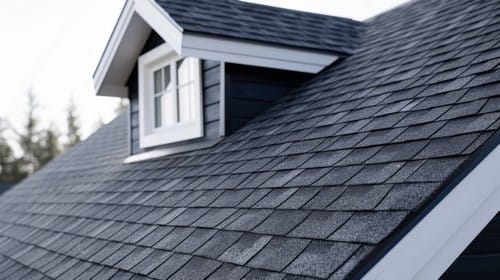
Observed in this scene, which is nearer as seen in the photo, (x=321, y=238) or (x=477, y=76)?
(x=321, y=238)

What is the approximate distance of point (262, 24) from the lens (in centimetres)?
549

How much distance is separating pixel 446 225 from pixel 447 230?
0.02 metres

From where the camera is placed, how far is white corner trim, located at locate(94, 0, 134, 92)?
19.8 ft

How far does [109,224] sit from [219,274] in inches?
Result: 88.3

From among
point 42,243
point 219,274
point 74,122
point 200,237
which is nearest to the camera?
point 219,274

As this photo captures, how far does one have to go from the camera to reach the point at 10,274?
15.6ft

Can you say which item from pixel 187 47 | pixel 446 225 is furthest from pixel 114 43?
pixel 446 225

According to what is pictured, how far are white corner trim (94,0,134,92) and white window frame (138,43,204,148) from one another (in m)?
0.35

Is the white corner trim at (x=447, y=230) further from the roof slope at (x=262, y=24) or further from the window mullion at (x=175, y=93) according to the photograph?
the window mullion at (x=175, y=93)

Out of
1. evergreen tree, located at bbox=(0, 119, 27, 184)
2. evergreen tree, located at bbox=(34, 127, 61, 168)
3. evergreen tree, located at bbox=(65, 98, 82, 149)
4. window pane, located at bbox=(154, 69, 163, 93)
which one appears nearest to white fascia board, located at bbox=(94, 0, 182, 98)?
window pane, located at bbox=(154, 69, 163, 93)

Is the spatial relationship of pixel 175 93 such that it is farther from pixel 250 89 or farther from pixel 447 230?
pixel 447 230

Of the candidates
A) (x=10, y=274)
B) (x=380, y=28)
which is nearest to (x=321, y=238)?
(x=10, y=274)

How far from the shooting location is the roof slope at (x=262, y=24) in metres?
5.04

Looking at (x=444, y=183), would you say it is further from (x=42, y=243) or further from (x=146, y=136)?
(x=146, y=136)
